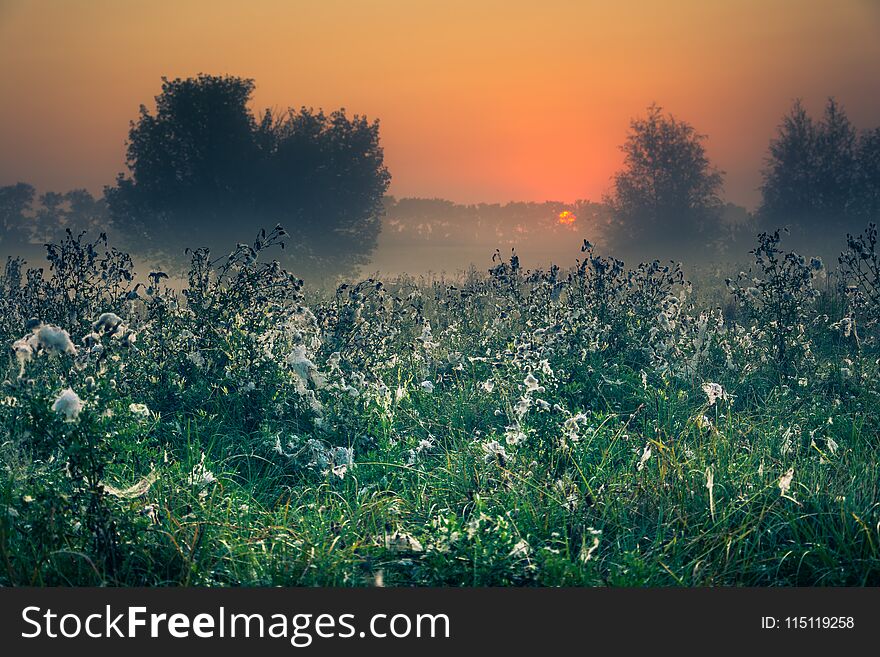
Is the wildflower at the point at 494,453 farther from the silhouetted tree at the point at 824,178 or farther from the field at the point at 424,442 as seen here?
the silhouetted tree at the point at 824,178

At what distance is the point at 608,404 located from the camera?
5.94 metres

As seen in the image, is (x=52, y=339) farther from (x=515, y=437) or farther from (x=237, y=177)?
(x=237, y=177)

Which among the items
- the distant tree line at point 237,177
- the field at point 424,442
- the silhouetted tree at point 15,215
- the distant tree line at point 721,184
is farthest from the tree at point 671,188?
the silhouetted tree at point 15,215

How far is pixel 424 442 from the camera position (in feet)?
16.4

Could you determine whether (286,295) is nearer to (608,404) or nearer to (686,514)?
(608,404)

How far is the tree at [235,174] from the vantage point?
2675 cm

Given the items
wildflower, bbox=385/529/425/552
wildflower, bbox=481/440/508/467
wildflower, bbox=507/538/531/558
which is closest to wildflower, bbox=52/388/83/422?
wildflower, bbox=385/529/425/552

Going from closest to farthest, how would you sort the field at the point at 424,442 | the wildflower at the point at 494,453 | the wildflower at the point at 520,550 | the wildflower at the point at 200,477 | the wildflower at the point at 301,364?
the wildflower at the point at 520,550, the field at the point at 424,442, the wildflower at the point at 200,477, the wildflower at the point at 494,453, the wildflower at the point at 301,364

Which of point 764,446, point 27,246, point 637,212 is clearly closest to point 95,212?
point 27,246

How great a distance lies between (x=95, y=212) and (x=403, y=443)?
63.9m

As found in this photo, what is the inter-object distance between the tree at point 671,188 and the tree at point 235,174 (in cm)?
1521

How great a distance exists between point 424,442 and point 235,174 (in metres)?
24.7

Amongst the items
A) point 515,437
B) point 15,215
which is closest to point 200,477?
point 515,437

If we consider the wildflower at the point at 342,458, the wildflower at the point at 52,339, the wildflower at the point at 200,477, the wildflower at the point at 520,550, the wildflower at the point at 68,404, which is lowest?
the wildflower at the point at 342,458
